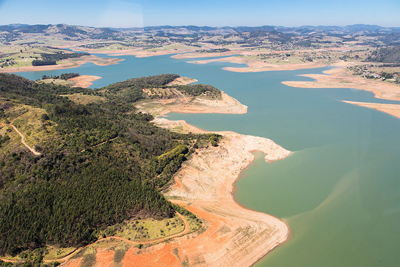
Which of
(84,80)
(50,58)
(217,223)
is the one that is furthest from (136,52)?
(217,223)

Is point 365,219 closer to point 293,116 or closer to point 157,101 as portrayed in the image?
point 293,116

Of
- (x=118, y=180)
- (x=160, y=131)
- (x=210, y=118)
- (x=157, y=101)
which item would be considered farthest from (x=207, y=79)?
(x=118, y=180)

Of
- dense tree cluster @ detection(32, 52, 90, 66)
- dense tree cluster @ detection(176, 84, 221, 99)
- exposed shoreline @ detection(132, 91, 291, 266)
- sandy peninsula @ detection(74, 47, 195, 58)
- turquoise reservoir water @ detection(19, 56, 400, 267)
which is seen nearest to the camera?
exposed shoreline @ detection(132, 91, 291, 266)

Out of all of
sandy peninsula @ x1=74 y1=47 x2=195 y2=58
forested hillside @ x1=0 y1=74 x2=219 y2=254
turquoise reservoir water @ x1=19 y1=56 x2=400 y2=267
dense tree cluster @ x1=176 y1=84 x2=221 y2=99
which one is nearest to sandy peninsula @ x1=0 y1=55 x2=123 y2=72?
sandy peninsula @ x1=74 y1=47 x2=195 y2=58

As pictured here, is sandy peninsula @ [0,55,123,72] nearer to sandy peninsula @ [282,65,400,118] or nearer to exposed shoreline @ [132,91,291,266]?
sandy peninsula @ [282,65,400,118]

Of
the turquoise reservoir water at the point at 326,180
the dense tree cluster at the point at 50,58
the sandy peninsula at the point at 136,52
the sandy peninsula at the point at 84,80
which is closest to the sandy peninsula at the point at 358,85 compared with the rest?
the turquoise reservoir water at the point at 326,180

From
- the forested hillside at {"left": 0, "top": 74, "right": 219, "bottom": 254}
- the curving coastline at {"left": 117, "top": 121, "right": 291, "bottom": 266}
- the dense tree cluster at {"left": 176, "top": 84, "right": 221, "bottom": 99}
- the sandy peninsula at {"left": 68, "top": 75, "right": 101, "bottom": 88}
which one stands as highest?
the sandy peninsula at {"left": 68, "top": 75, "right": 101, "bottom": 88}

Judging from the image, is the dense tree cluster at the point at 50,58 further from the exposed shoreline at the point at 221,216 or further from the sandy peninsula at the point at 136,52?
the exposed shoreline at the point at 221,216
